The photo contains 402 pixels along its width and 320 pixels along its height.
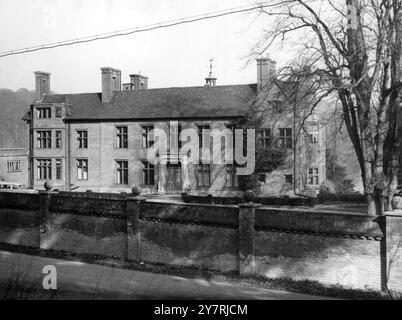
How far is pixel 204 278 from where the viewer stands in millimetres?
13531

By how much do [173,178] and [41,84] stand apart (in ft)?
51.1

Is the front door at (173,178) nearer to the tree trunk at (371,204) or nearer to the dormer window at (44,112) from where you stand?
the dormer window at (44,112)

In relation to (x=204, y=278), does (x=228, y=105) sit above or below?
above

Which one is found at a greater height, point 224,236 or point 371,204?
point 371,204

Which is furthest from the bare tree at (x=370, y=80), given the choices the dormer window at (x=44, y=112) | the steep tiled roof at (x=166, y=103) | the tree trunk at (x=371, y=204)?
the dormer window at (x=44, y=112)

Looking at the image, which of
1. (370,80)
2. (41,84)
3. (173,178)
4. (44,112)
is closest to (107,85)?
(44,112)

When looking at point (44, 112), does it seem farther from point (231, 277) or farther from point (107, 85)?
point (231, 277)

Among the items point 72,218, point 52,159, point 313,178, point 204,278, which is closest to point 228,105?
point 313,178

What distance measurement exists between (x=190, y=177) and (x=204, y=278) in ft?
76.8

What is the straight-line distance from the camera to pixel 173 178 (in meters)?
37.3

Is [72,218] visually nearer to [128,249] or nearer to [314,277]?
[128,249]

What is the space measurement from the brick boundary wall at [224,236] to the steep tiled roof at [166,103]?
2020 cm

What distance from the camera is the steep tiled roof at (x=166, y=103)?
36.4 meters

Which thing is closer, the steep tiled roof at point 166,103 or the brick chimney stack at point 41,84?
the steep tiled roof at point 166,103
